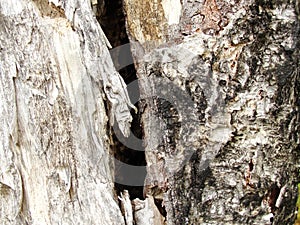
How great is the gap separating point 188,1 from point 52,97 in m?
0.44

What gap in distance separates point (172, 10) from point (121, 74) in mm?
253

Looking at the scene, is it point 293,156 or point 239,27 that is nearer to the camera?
point 239,27

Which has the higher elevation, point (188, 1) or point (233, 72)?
point (188, 1)

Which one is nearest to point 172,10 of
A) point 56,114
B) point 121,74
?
point 121,74

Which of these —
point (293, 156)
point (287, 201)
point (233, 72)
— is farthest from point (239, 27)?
point (287, 201)

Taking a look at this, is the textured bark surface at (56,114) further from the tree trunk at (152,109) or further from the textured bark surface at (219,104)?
the textured bark surface at (219,104)

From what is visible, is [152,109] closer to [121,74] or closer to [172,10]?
[121,74]

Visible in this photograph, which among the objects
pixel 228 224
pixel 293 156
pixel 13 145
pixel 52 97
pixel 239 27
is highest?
pixel 239 27

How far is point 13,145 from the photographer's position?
1.38 metres

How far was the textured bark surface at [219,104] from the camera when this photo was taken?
1289 mm

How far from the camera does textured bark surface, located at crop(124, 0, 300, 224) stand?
4.23ft

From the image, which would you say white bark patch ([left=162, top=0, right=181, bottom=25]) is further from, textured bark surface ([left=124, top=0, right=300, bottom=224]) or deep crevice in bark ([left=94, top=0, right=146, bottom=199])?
deep crevice in bark ([left=94, top=0, right=146, bottom=199])

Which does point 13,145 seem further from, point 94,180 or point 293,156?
point 293,156

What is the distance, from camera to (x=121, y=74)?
1.44 metres
